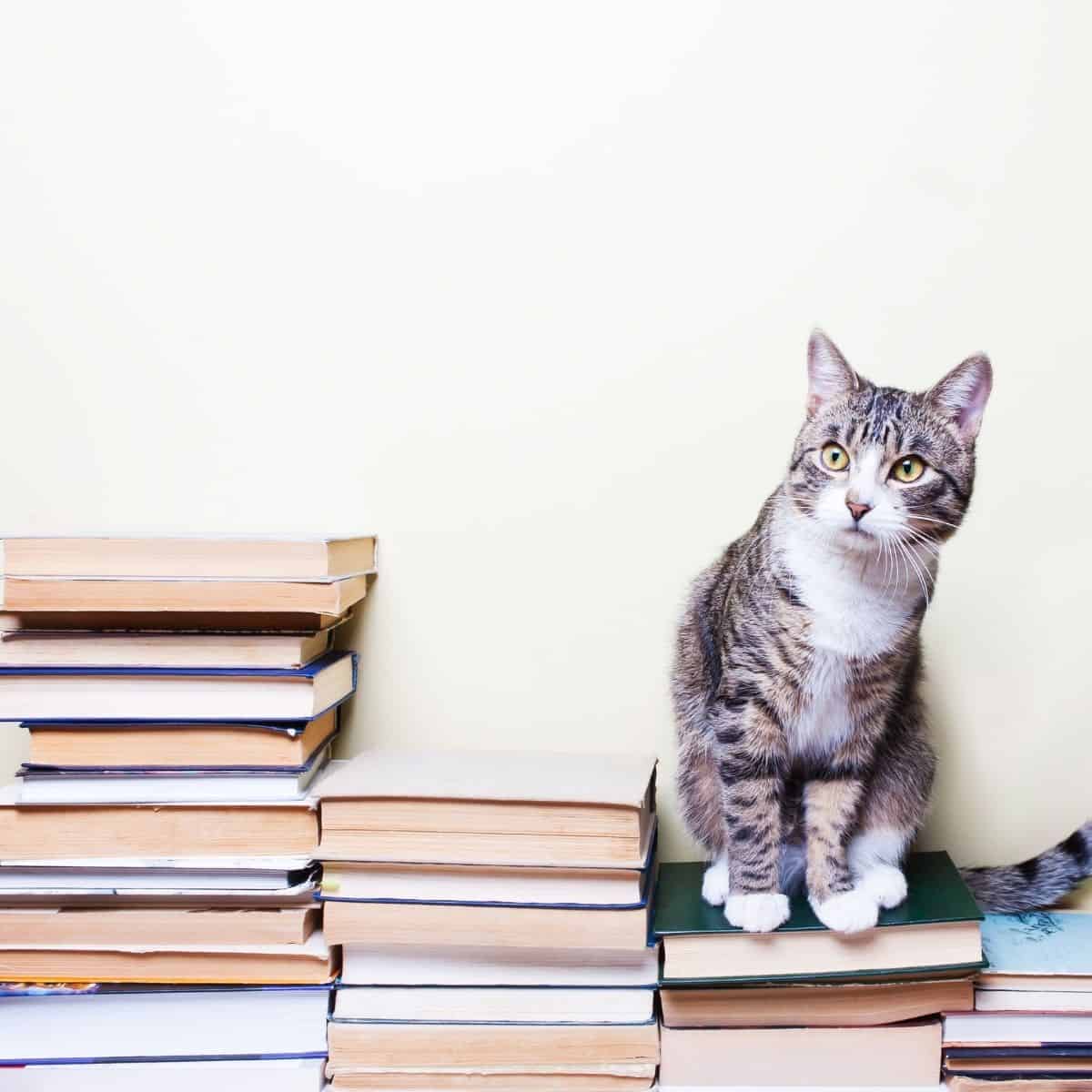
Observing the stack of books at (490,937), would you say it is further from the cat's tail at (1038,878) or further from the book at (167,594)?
the cat's tail at (1038,878)

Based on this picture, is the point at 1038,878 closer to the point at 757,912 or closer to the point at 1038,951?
the point at 1038,951

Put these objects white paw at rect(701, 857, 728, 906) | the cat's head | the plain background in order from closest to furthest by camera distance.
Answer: the cat's head → white paw at rect(701, 857, 728, 906) → the plain background

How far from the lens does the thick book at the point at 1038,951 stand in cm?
96

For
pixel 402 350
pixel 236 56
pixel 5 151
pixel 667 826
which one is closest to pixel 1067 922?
pixel 667 826

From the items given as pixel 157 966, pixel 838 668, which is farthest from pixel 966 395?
pixel 157 966

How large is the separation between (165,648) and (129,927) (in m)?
0.28

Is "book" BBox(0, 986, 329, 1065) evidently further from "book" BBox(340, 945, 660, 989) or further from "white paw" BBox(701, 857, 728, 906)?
"white paw" BBox(701, 857, 728, 906)

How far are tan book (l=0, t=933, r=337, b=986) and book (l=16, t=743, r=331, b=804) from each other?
15 cm

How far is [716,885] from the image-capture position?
1032 mm

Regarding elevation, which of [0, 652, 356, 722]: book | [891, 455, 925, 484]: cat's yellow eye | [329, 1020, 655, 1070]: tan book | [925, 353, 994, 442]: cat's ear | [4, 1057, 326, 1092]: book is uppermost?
[925, 353, 994, 442]: cat's ear

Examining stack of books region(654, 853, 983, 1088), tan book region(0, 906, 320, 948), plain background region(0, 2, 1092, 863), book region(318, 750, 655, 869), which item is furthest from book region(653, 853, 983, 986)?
tan book region(0, 906, 320, 948)

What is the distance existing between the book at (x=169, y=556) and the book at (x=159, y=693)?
10 centimetres

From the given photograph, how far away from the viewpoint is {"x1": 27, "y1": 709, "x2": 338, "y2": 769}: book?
1.00 meters

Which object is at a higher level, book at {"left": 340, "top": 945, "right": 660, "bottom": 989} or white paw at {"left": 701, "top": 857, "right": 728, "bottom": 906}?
white paw at {"left": 701, "top": 857, "right": 728, "bottom": 906}
